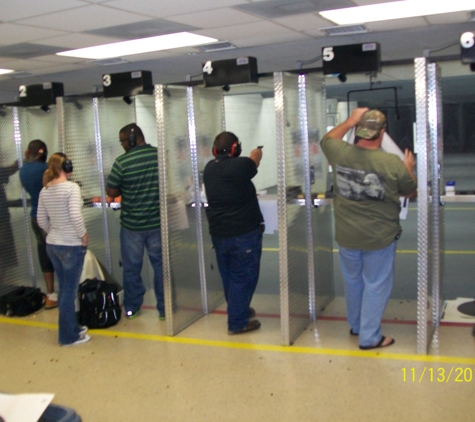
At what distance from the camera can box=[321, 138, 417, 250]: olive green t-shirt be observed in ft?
12.8

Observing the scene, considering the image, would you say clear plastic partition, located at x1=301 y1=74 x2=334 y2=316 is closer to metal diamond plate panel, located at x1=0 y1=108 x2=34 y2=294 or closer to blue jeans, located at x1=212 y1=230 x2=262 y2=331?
blue jeans, located at x1=212 y1=230 x2=262 y2=331

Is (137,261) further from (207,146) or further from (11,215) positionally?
(11,215)

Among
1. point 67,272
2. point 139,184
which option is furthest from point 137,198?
point 67,272

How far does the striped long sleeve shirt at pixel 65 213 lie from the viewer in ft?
14.4

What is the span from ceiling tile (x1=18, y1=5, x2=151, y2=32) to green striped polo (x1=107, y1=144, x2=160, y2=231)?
116 cm

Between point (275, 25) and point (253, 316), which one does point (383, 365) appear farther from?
point (275, 25)

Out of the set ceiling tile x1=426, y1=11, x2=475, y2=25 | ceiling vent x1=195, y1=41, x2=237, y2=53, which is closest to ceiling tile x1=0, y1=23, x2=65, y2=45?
ceiling vent x1=195, y1=41, x2=237, y2=53

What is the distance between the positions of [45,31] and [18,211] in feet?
7.08

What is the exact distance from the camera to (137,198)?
4.98 metres

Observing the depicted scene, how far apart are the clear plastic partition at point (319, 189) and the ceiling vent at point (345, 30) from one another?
1117mm

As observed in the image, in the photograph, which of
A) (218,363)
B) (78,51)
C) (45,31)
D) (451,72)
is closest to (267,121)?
(451,72)

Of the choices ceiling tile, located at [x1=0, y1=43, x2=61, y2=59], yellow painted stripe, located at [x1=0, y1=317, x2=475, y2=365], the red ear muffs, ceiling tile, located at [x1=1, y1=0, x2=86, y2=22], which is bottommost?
yellow painted stripe, located at [x1=0, y1=317, x2=475, y2=365]

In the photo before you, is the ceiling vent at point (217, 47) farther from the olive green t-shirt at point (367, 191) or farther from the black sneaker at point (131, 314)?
the black sneaker at point (131, 314)

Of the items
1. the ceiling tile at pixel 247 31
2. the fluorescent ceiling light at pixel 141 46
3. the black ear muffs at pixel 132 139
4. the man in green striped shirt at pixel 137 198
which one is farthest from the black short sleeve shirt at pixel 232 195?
the fluorescent ceiling light at pixel 141 46
